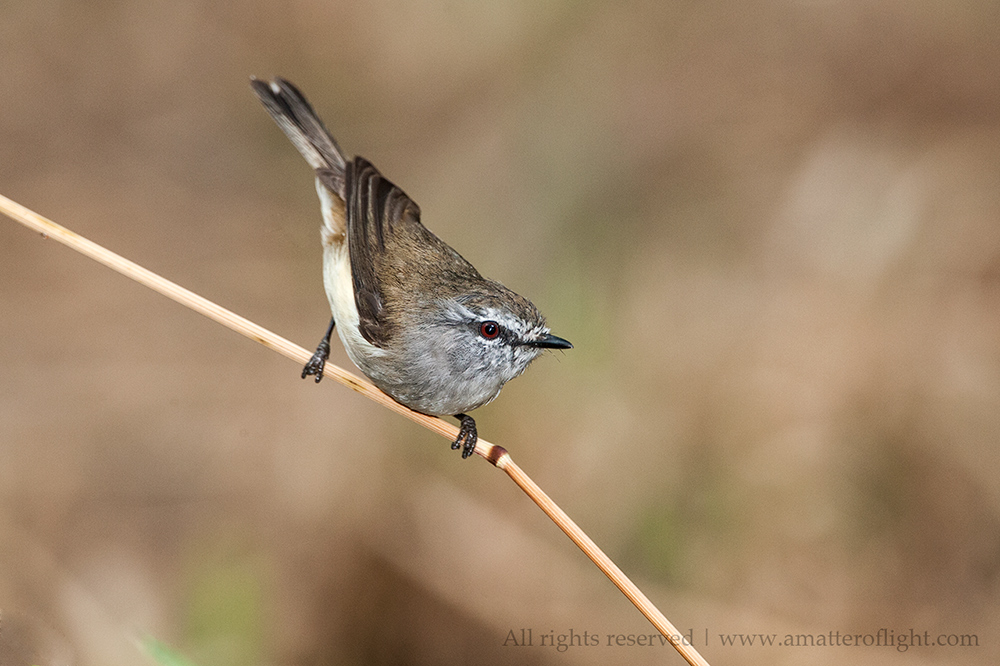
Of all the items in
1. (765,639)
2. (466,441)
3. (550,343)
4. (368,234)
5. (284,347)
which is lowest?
(284,347)

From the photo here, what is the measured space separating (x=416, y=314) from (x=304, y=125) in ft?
5.31

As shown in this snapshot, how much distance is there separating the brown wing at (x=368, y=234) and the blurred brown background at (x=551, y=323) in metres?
1.73

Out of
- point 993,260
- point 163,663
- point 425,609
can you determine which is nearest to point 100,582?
point 425,609

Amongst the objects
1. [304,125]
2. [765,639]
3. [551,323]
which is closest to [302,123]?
[304,125]

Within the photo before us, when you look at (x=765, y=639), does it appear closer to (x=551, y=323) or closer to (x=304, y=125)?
(x=551, y=323)

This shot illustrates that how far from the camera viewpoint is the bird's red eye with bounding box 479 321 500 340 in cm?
367

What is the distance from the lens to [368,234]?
418 centimetres

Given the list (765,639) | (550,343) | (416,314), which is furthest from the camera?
(765,639)

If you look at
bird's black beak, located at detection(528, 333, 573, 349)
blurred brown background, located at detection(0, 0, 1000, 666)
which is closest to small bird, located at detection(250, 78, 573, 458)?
bird's black beak, located at detection(528, 333, 573, 349)

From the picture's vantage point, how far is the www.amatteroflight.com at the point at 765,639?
15.9 ft

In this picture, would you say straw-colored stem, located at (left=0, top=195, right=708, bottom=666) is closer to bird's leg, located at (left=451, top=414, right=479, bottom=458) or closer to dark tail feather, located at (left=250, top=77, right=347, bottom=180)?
bird's leg, located at (left=451, top=414, right=479, bottom=458)

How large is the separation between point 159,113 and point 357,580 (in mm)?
5226

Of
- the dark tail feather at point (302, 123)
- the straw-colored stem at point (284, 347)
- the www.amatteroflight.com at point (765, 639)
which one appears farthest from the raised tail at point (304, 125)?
the www.amatteroflight.com at point (765, 639)

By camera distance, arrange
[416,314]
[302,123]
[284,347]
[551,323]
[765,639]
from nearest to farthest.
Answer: [284,347]
[416,314]
[302,123]
[765,639]
[551,323]
